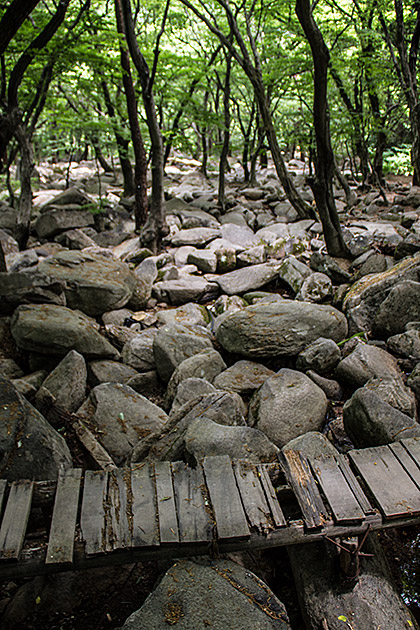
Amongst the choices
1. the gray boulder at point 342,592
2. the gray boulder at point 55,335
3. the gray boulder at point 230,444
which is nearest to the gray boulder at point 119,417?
the gray boulder at point 230,444

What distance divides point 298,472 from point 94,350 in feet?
10.0

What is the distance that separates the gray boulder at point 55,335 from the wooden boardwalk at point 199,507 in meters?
2.33

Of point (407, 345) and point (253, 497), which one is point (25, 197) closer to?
point (407, 345)

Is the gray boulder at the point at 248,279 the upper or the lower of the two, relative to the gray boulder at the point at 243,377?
upper

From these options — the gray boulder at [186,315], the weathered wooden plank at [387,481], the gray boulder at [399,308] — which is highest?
the gray boulder at [399,308]

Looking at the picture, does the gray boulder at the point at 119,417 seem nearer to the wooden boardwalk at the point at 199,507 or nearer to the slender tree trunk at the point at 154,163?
the wooden boardwalk at the point at 199,507

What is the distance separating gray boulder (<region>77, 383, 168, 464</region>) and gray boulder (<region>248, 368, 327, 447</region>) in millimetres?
900

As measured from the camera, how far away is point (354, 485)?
260 cm

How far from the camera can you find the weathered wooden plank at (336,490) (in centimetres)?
241

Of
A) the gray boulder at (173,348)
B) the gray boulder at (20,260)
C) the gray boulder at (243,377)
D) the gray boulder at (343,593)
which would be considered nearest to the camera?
the gray boulder at (343,593)

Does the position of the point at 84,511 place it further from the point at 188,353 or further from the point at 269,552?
the point at 188,353

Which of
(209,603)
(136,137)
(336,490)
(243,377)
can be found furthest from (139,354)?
(136,137)

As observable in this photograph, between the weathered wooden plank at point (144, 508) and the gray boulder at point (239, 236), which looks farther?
the gray boulder at point (239, 236)

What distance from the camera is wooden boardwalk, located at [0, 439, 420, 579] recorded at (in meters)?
2.28
